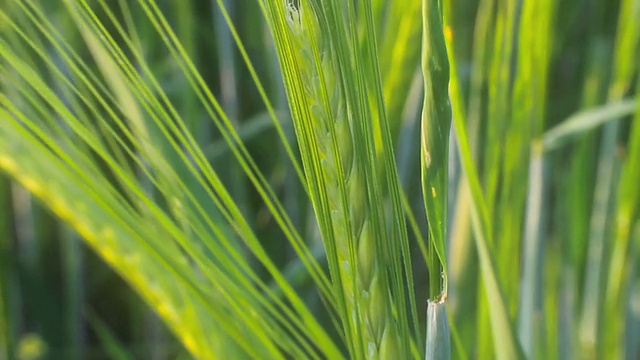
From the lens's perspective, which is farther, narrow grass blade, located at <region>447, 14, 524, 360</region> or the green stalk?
narrow grass blade, located at <region>447, 14, 524, 360</region>

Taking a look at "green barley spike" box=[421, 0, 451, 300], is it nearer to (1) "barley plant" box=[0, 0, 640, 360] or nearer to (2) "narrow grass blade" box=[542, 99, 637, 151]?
(1) "barley plant" box=[0, 0, 640, 360]

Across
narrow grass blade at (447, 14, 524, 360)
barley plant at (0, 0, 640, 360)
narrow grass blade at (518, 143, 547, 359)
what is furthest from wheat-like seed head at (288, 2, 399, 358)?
narrow grass blade at (518, 143, 547, 359)

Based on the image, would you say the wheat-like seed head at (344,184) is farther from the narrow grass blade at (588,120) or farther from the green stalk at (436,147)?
the narrow grass blade at (588,120)

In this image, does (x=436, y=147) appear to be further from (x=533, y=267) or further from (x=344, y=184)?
(x=533, y=267)

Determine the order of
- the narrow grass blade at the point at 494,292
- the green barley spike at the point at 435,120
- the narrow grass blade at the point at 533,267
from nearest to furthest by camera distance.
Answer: the green barley spike at the point at 435,120, the narrow grass blade at the point at 494,292, the narrow grass blade at the point at 533,267

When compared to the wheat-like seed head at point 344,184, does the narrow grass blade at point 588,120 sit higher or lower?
higher

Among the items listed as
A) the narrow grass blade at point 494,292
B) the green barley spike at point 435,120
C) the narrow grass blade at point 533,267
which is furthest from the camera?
the narrow grass blade at point 533,267

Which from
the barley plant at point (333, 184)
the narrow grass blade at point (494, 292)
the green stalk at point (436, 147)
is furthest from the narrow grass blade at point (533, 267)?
the green stalk at point (436, 147)

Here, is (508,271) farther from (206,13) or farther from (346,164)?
(206,13)
